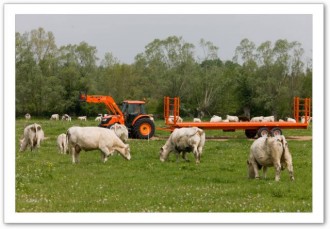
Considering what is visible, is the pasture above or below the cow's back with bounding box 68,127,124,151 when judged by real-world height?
below

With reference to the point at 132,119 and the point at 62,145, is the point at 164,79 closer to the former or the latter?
the point at 132,119

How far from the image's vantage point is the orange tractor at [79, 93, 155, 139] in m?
35.9

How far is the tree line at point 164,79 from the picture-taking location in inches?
2055

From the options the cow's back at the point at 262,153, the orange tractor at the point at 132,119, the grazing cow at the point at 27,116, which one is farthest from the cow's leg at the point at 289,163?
the grazing cow at the point at 27,116

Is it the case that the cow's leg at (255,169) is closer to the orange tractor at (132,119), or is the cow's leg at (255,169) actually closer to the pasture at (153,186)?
the pasture at (153,186)

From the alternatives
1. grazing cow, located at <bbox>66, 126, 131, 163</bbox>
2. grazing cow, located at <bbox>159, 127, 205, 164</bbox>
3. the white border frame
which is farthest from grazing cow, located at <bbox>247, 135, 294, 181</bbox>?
grazing cow, located at <bbox>66, 126, 131, 163</bbox>

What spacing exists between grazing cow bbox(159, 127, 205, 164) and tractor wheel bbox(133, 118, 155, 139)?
38.9ft

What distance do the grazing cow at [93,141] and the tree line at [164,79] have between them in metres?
23.9

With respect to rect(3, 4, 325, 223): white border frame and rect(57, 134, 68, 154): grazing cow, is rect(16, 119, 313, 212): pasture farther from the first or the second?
rect(57, 134, 68, 154): grazing cow

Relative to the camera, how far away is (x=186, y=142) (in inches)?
916

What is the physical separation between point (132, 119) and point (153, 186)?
2015cm
